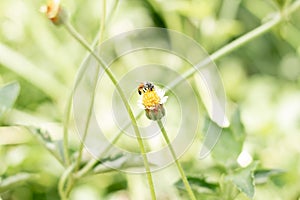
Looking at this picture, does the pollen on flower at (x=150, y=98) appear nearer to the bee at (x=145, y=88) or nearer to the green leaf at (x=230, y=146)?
the bee at (x=145, y=88)

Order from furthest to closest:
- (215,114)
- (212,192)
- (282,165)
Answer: (282,165), (215,114), (212,192)

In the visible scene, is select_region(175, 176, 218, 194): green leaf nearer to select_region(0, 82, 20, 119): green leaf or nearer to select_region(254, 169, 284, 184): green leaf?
select_region(254, 169, 284, 184): green leaf

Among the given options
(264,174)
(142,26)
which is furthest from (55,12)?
(142,26)

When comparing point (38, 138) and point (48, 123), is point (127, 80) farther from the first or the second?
point (38, 138)

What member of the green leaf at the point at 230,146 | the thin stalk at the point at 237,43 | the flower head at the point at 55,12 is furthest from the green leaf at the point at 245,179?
the flower head at the point at 55,12

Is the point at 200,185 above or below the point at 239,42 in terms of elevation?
below

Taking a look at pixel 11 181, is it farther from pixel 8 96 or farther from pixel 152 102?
pixel 152 102

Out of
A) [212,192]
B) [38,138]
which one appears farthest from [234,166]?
[38,138]

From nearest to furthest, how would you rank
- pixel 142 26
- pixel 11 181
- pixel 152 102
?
pixel 152 102
pixel 11 181
pixel 142 26
